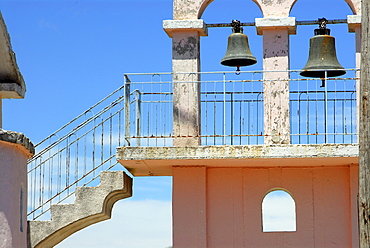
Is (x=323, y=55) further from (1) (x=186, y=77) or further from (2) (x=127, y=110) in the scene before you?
(2) (x=127, y=110)

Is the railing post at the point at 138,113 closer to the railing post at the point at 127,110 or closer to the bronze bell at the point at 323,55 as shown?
the railing post at the point at 127,110

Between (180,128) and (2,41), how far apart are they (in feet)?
14.8

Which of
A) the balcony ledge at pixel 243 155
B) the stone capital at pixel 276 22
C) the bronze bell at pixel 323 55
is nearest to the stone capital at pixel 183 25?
the stone capital at pixel 276 22

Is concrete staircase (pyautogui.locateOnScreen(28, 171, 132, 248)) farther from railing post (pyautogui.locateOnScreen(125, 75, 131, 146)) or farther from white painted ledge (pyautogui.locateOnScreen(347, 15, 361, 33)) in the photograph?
white painted ledge (pyautogui.locateOnScreen(347, 15, 361, 33))

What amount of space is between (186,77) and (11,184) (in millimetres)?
5507

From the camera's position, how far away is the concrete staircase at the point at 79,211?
20.0m

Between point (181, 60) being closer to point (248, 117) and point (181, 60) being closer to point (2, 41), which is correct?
point (248, 117)

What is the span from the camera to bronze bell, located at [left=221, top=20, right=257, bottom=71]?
63.0ft

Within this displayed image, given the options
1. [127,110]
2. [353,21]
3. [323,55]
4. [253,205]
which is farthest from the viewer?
[253,205]

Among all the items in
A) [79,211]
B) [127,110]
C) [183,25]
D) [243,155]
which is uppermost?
[183,25]

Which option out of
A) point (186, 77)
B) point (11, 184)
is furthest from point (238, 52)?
point (11, 184)

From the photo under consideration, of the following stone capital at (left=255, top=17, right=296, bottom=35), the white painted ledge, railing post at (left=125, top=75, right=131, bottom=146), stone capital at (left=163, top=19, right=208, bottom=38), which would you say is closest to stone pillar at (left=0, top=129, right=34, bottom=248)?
railing post at (left=125, top=75, right=131, bottom=146)

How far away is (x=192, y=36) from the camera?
1986 cm

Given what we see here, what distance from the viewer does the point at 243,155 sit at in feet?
62.0
